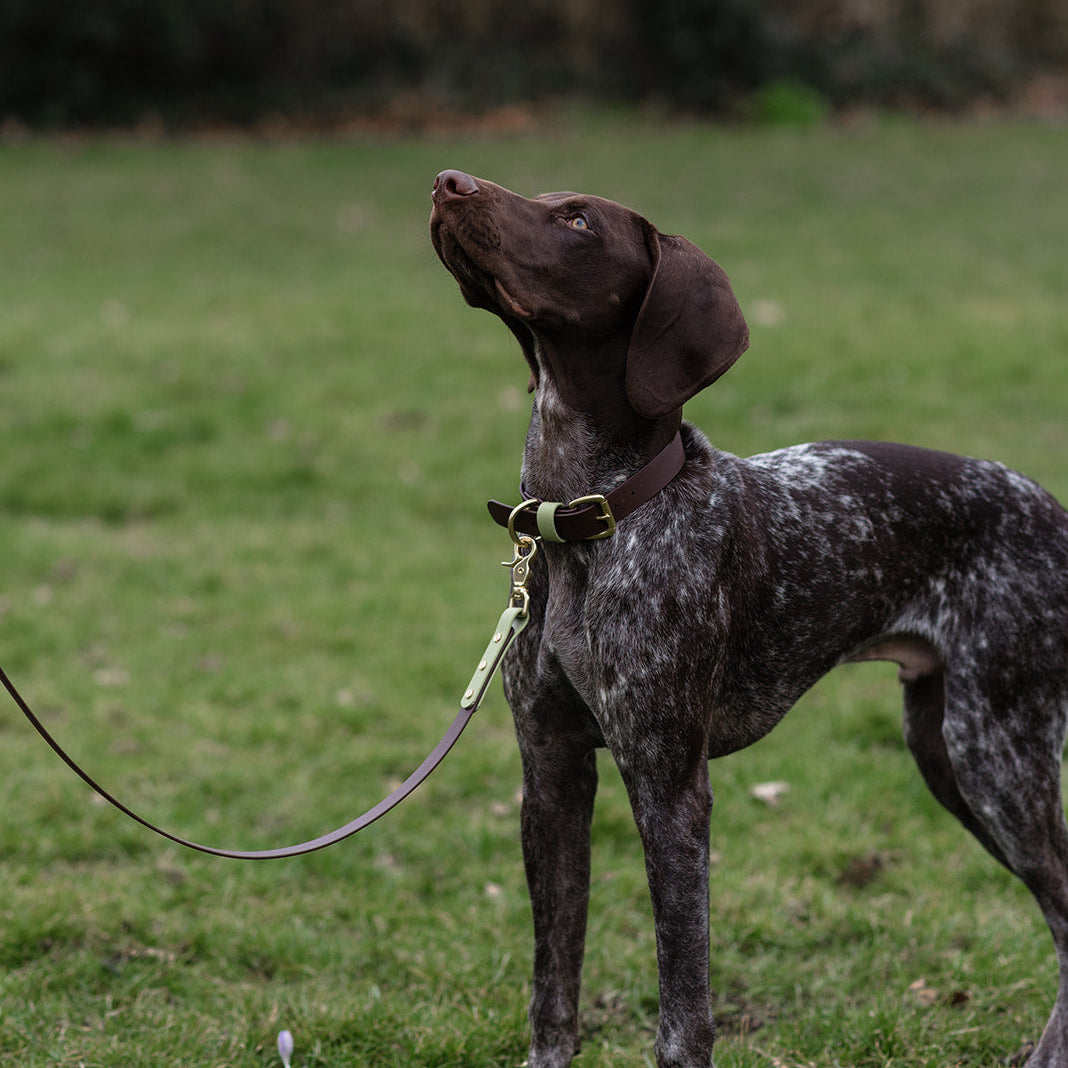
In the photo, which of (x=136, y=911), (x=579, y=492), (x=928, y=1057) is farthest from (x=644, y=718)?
(x=136, y=911)

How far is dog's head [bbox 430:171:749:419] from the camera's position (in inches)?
107

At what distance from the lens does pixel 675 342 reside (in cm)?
280

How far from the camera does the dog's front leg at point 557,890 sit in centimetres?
331

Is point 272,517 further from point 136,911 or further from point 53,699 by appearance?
point 136,911

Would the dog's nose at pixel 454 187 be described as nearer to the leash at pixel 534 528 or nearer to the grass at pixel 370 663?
the leash at pixel 534 528

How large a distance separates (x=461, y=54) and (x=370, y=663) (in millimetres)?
18333

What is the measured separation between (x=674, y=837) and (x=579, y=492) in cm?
79

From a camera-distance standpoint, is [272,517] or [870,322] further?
[870,322]

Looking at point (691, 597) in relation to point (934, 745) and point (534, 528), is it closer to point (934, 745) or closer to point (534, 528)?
point (534, 528)

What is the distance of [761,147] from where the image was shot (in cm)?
1898

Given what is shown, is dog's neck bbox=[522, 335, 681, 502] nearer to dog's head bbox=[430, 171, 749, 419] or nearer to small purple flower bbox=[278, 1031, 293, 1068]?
dog's head bbox=[430, 171, 749, 419]

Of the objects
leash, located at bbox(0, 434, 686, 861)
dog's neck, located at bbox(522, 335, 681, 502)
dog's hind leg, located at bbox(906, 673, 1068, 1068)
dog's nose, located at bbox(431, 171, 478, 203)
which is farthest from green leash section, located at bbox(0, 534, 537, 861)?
dog's hind leg, located at bbox(906, 673, 1068, 1068)

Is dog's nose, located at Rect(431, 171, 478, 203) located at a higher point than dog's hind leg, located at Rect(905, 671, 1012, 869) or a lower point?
higher

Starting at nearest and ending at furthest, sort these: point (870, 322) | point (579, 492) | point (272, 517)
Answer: point (579, 492) < point (272, 517) < point (870, 322)
